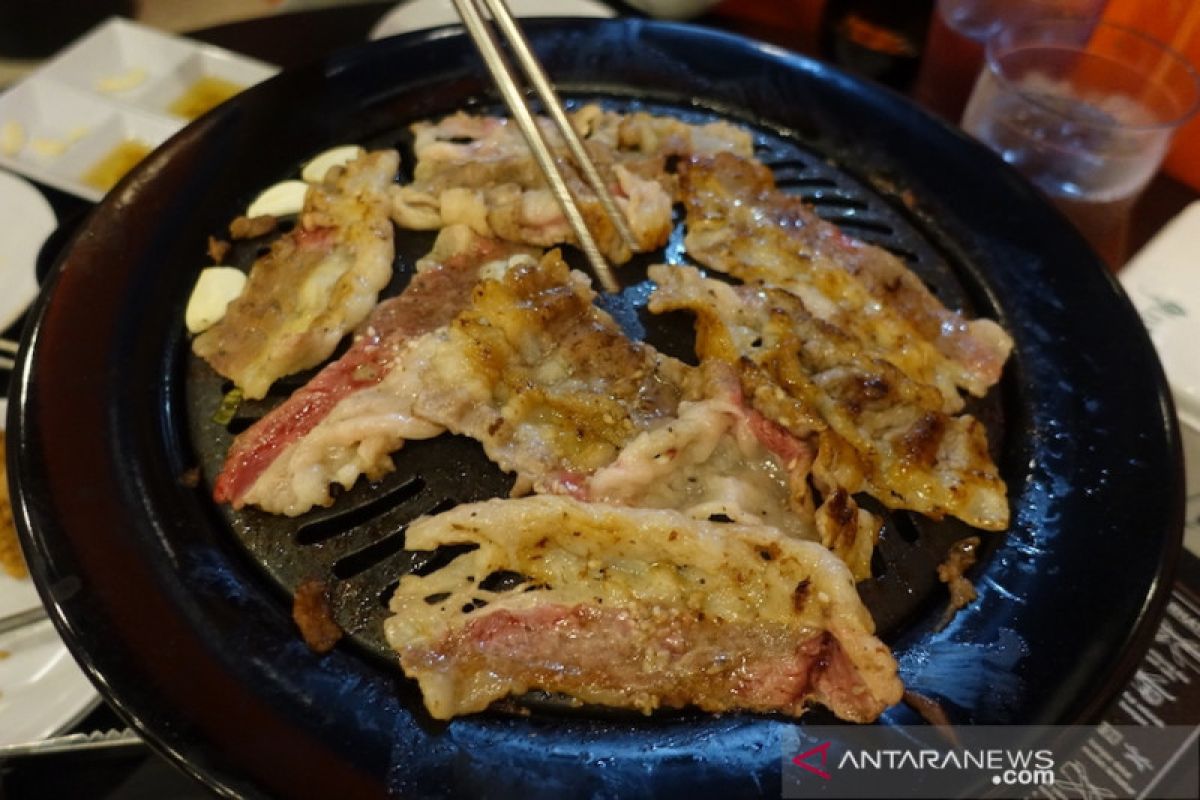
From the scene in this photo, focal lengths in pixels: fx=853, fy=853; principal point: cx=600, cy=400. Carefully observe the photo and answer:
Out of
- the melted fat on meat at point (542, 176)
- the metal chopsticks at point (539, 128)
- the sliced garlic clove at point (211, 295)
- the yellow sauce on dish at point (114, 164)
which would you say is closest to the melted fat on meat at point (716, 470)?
the metal chopsticks at point (539, 128)

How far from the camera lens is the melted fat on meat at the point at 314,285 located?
6.57 ft

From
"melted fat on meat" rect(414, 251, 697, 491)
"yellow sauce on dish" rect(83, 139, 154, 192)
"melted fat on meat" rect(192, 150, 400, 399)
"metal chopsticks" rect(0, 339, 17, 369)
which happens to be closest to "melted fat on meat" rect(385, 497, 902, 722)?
"melted fat on meat" rect(414, 251, 697, 491)

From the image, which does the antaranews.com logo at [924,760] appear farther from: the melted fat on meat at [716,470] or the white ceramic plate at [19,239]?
the white ceramic plate at [19,239]

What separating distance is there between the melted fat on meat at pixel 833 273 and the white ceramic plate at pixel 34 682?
1.87 meters

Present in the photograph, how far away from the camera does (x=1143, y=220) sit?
303cm

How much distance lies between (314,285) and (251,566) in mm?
767

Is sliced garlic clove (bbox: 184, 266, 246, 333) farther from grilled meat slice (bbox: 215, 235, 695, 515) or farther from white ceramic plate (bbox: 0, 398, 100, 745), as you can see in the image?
white ceramic plate (bbox: 0, 398, 100, 745)

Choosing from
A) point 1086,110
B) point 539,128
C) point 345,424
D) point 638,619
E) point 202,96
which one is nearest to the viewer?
point 638,619

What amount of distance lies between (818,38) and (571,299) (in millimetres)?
2164

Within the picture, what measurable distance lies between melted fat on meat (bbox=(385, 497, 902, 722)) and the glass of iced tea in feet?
6.31

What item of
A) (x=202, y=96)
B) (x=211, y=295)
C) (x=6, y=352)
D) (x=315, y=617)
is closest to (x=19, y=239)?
(x=6, y=352)

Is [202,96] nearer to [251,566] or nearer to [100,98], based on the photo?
[100,98]

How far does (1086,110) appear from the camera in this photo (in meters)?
2.86

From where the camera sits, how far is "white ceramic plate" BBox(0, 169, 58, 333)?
2791mm
